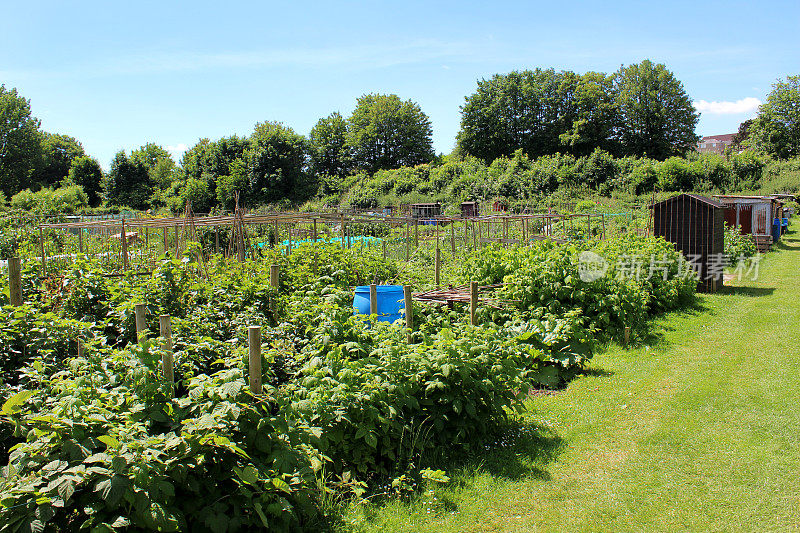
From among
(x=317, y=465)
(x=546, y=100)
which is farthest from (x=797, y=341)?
(x=546, y=100)

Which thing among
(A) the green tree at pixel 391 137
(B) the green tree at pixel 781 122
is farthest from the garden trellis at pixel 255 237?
(B) the green tree at pixel 781 122

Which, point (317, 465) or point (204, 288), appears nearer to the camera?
point (317, 465)

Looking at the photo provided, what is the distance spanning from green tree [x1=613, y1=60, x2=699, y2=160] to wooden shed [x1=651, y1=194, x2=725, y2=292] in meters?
39.3

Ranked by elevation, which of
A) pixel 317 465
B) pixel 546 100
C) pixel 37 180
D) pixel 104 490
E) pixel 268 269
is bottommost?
pixel 317 465

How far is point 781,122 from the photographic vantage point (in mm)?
50156

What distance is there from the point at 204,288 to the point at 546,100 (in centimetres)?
5320

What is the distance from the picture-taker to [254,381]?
11.4ft

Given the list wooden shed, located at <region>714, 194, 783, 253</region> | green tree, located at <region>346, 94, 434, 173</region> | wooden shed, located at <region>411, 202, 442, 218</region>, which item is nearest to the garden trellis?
wooden shed, located at <region>714, 194, 783, 253</region>

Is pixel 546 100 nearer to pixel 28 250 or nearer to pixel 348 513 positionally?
pixel 28 250

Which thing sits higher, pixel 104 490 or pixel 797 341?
pixel 104 490

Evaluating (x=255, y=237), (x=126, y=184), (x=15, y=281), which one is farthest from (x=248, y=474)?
(x=126, y=184)

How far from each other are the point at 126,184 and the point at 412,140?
96.8 ft

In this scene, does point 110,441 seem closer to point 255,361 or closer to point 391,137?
point 255,361

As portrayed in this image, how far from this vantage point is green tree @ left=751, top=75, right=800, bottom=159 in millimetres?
49250
